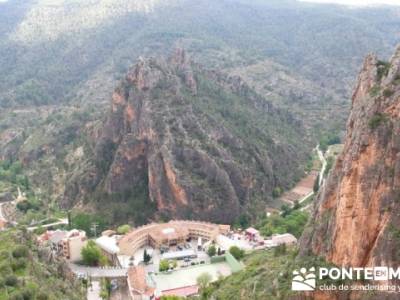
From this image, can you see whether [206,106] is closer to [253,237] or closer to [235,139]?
[235,139]

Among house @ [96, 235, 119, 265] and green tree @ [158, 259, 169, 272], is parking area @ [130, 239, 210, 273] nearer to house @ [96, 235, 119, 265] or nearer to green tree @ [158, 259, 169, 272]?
green tree @ [158, 259, 169, 272]

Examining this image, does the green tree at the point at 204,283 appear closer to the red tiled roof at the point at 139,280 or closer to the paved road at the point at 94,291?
the red tiled roof at the point at 139,280

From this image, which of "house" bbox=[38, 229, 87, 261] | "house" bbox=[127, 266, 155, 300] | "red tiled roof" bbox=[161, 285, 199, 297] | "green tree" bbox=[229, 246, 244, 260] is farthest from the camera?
"house" bbox=[38, 229, 87, 261]

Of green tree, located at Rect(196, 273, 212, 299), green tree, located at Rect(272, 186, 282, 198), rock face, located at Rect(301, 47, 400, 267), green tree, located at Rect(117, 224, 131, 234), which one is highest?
rock face, located at Rect(301, 47, 400, 267)

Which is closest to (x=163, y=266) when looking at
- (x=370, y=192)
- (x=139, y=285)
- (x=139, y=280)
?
(x=139, y=280)

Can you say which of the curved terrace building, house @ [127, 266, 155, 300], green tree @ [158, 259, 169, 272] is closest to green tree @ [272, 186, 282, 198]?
the curved terrace building

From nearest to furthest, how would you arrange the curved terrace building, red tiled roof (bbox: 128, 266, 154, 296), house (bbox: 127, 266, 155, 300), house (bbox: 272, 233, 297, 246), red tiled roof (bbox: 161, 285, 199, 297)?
red tiled roof (bbox: 161, 285, 199, 297) < house (bbox: 127, 266, 155, 300) < red tiled roof (bbox: 128, 266, 154, 296) < house (bbox: 272, 233, 297, 246) < the curved terrace building
